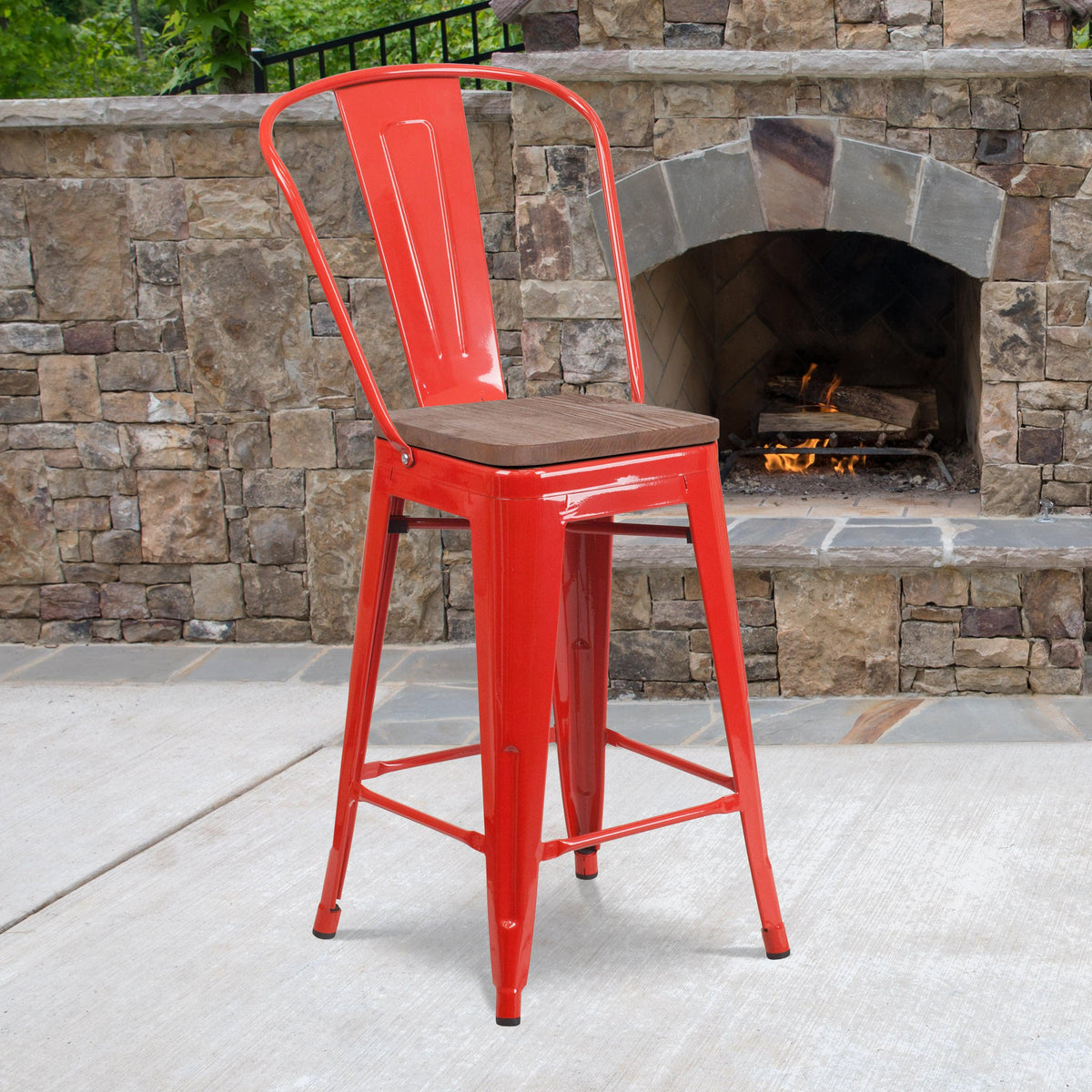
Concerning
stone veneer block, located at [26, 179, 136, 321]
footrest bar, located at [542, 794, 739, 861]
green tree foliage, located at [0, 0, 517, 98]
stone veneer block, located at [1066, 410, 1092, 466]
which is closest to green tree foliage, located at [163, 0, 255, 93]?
green tree foliage, located at [0, 0, 517, 98]

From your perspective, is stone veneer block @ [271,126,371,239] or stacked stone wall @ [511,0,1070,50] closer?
stacked stone wall @ [511,0,1070,50]

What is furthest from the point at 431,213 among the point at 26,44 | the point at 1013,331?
the point at 26,44

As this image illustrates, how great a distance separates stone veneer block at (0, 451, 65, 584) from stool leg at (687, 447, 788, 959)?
241 centimetres

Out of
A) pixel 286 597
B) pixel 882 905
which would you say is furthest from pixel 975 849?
pixel 286 597

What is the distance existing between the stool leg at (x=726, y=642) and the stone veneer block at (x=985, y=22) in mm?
1672

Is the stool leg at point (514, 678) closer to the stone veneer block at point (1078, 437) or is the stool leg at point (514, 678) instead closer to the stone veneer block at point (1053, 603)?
the stone veneer block at point (1053, 603)

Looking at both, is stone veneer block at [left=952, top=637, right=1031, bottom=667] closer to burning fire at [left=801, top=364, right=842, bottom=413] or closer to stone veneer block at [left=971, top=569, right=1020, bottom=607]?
stone veneer block at [left=971, top=569, right=1020, bottom=607]

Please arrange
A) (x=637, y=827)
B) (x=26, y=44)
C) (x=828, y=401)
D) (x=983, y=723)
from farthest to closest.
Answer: (x=26, y=44) < (x=828, y=401) < (x=983, y=723) < (x=637, y=827)

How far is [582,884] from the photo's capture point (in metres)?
2.11

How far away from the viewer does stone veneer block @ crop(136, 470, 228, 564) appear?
3473mm

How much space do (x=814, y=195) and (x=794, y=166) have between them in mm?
81

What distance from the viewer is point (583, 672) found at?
2.01 metres

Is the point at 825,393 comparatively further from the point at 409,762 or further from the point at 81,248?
the point at 409,762

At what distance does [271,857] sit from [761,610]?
52.6 inches
